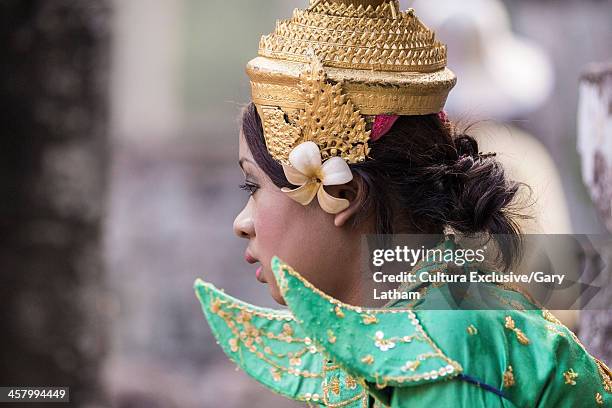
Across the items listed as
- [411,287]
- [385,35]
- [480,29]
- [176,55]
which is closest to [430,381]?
[411,287]

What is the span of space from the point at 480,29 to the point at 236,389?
1.82 meters

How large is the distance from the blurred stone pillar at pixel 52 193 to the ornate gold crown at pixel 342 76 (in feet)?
5.99

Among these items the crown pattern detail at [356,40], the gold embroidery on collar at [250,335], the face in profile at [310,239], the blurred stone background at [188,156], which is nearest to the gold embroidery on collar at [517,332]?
the face in profile at [310,239]

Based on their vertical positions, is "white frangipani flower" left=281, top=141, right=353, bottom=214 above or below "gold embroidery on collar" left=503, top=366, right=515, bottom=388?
above

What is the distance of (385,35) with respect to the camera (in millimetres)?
1856

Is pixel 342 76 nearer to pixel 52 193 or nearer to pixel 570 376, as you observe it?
pixel 570 376

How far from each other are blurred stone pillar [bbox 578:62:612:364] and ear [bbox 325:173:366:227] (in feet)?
2.79

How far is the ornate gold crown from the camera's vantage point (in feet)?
6.00

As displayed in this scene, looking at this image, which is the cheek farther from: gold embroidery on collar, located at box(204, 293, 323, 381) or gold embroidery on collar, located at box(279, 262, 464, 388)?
gold embroidery on collar, located at box(204, 293, 323, 381)

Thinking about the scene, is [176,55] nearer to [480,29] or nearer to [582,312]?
[480,29]

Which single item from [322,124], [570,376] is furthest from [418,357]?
[322,124]

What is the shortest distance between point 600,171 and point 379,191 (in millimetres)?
923

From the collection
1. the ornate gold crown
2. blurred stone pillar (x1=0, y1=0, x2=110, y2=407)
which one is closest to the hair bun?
the ornate gold crown

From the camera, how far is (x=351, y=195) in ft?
6.21
